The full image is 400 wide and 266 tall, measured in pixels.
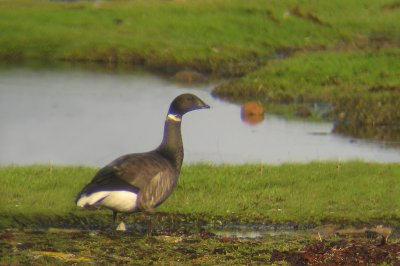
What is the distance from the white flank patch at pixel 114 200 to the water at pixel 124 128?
6.39 metres

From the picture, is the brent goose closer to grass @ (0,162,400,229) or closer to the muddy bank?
the muddy bank

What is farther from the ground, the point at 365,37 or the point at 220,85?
the point at 365,37

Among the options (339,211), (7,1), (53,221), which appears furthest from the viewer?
(7,1)

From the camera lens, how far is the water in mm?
19438

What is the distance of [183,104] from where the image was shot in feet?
41.9

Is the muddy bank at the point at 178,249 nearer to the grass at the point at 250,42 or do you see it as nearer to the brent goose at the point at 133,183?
the brent goose at the point at 133,183

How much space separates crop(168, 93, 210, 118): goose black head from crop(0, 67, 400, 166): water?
545 centimetres

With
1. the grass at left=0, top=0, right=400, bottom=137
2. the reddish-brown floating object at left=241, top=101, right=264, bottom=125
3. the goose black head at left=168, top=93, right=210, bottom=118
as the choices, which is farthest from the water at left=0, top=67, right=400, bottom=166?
the goose black head at left=168, top=93, right=210, bottom=118

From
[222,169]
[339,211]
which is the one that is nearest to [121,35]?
[222,169]

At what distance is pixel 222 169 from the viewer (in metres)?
15.3

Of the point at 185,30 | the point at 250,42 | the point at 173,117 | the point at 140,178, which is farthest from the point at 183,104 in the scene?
the point at 185,30

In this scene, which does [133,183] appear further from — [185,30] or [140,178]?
[185,30]

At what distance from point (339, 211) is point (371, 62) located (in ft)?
50.7

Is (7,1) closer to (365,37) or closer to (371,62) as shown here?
(365,37)
